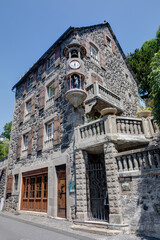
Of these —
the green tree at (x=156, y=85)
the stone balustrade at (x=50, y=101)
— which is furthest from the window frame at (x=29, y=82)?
the green tree at (x=156, y=85)

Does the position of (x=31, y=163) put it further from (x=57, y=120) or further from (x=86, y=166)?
(x=86, y=166)

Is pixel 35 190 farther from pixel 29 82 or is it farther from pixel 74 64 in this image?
pixel 29 82

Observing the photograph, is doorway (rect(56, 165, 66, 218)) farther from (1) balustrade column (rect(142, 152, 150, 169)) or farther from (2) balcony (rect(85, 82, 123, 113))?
(1) balustrade column (rect(142, 152, 150, 169))

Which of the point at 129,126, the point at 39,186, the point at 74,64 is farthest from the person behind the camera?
the point at 39,186

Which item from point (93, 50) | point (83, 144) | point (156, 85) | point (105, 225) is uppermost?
point (93, 50)

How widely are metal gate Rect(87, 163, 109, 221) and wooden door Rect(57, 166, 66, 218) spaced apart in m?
1.76

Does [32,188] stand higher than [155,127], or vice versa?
[155,127]

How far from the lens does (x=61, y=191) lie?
29.4ft

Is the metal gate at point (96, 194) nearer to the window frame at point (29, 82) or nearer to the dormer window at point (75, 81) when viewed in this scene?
the dormer window at point (75, 81)

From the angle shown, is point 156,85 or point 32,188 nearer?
point 156,85

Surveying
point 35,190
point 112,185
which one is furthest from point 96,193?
point 35,190

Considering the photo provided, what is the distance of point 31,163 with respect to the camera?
11.7m

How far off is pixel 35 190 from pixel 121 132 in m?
7.09

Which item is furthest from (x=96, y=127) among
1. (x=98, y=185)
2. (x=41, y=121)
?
(x=41, y=121)
